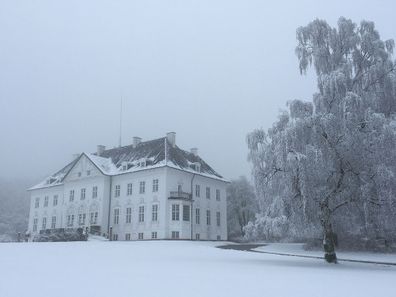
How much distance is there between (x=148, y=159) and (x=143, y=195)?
3.98 metres

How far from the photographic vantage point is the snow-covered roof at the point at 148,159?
4412 cm

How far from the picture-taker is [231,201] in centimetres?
6300

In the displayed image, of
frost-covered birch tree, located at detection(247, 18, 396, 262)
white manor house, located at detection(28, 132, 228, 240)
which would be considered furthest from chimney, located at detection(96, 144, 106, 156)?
frost-covered birch tree, located at detection(247, 18, 396, 262)

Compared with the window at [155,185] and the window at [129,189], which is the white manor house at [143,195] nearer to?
the window at [155,185]

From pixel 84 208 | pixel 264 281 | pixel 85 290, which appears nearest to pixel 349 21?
pixel 264 281

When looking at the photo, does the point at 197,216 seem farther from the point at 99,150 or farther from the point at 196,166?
the point at 99,150

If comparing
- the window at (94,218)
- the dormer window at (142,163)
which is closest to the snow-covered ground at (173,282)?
the dormer window at (142,163)

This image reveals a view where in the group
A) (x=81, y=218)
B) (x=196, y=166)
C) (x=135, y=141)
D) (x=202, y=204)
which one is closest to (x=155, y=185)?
(x=196, y=166)

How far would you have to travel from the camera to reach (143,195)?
43875mm

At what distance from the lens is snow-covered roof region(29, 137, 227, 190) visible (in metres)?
44.1

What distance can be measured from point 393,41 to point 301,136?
414 inches

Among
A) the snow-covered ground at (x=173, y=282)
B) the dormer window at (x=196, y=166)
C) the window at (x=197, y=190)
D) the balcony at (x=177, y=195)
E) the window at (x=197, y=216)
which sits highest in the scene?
the dormer window at (x=196, y=166)

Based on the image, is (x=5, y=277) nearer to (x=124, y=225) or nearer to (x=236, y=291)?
(x=236, y=291)

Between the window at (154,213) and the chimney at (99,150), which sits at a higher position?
the chimney at (99,150)
